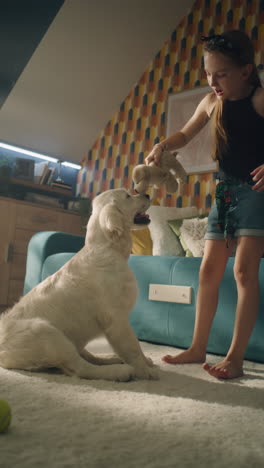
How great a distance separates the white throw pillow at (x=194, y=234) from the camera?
310 cm

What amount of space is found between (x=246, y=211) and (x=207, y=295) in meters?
0.44

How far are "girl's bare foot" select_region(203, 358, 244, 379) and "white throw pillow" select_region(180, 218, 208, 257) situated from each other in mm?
1457

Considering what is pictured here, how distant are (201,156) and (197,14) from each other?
173 centimetres

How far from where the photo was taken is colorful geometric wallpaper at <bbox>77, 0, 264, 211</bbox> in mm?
4309

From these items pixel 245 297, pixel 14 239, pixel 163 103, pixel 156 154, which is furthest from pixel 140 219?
pixel 163 103

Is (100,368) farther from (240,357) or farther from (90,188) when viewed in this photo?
(90,188)

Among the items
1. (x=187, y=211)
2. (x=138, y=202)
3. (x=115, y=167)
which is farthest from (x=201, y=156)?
(x=138, y=202)

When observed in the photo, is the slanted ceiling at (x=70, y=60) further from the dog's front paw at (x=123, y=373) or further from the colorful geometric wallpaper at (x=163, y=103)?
the dog's front paw at (x=123, y=373)

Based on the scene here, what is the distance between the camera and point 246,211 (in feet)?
5.51

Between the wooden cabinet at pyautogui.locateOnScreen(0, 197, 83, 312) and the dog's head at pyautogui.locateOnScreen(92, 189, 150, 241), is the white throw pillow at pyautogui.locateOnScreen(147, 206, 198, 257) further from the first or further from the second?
the dog's head at pyautogui.locateOnScreen(92, 189, 150, 241)

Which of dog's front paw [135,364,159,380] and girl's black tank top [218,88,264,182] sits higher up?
girl's black tank top [218,88,264,182]

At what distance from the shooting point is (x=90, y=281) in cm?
161

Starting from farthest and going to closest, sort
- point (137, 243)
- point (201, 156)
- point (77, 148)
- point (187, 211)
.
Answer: point (77, 148), point (201, 156), point (187, 211), point (137, 243)

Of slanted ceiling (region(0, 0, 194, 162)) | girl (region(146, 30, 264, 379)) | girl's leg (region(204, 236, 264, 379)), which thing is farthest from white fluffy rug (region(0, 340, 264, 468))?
slanted ceiling (region(0, 0, 194, 162))
